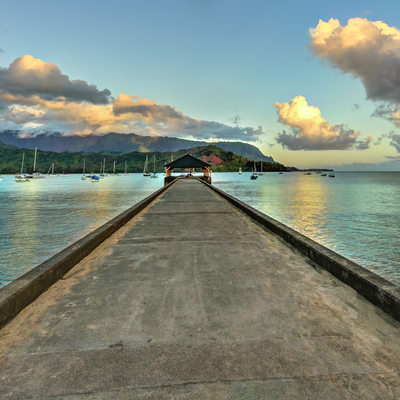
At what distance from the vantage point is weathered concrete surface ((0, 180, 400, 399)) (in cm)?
213

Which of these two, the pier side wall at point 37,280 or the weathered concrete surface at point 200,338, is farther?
the pier side wall at point 37,280

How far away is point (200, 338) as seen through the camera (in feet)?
9.08

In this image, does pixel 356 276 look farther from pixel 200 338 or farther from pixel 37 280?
pixel 37 280

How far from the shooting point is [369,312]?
11.0 ft

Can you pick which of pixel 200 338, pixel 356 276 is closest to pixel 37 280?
pixel 200 338

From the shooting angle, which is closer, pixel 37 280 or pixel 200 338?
pixel 200 338

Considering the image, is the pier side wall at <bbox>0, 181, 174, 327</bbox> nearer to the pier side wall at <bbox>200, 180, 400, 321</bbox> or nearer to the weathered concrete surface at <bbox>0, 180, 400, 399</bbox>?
the weathered concrete surface at <bbox>0, 180, 400, 399</bbox>

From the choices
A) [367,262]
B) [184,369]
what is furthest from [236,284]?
[367,262]

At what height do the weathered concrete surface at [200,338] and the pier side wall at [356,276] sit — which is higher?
the pier side wall at [356,276]

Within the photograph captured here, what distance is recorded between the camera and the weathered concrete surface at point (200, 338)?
2135 millimetres

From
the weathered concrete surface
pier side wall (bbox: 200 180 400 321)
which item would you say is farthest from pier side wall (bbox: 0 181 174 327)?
pier side wall (bbox: 200 180 400 321)

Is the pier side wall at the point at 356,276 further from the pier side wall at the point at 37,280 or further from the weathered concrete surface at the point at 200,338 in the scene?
the pier side wall at the point at 37,280

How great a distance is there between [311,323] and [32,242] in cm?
1343

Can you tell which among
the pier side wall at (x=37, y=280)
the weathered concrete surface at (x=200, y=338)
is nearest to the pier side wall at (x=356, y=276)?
the weathered concrete surface at (x=200, y=338)
